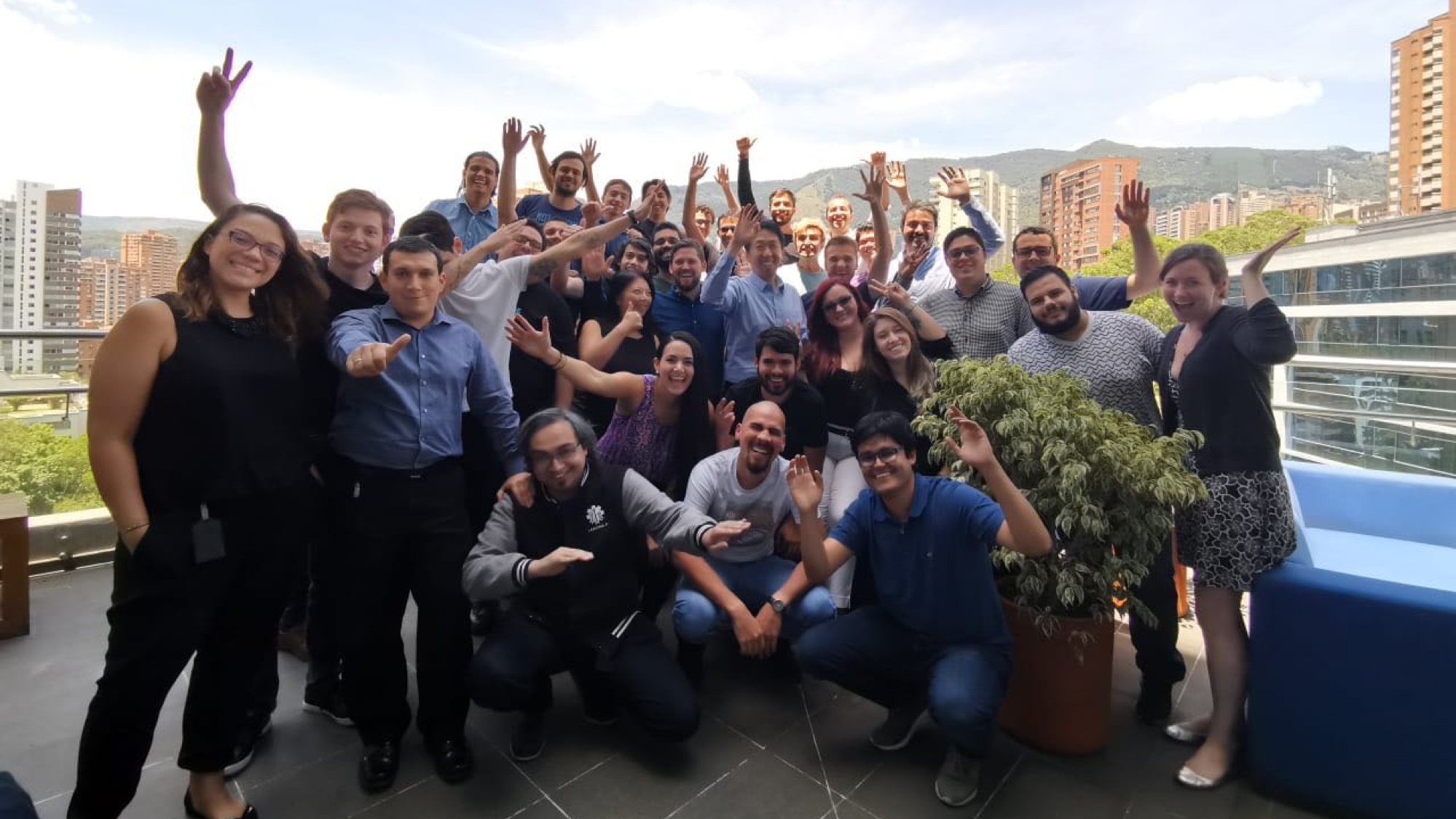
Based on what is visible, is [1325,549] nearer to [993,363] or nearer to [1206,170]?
[993,363]

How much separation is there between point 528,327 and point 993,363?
1910 millimetres

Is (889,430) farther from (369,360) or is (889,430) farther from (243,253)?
(243,253)

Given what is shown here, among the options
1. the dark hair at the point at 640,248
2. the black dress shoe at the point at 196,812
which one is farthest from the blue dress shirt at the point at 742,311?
the black dress shoe at the point at 196,812

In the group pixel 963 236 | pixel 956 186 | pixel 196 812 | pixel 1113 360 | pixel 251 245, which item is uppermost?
pixel 956 186

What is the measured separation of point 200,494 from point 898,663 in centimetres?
225

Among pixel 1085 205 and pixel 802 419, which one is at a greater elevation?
pixel 1085 205

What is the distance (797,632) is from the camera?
285 cm

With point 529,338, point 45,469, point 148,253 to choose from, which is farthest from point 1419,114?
point 148,253

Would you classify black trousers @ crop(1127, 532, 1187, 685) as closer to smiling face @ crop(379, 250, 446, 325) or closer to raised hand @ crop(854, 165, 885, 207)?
raised hand @ crop(854, 165, 885, 207)

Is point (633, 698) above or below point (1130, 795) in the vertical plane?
above

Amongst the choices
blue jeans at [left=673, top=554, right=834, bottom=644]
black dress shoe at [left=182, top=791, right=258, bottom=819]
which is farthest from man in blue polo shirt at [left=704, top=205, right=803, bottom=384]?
black dress shoe at [left=182, top=791, right=258, bottom=819]

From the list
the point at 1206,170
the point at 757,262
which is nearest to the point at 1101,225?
the point at 757,262

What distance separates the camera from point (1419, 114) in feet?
194

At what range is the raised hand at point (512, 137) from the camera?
4.28 meters
